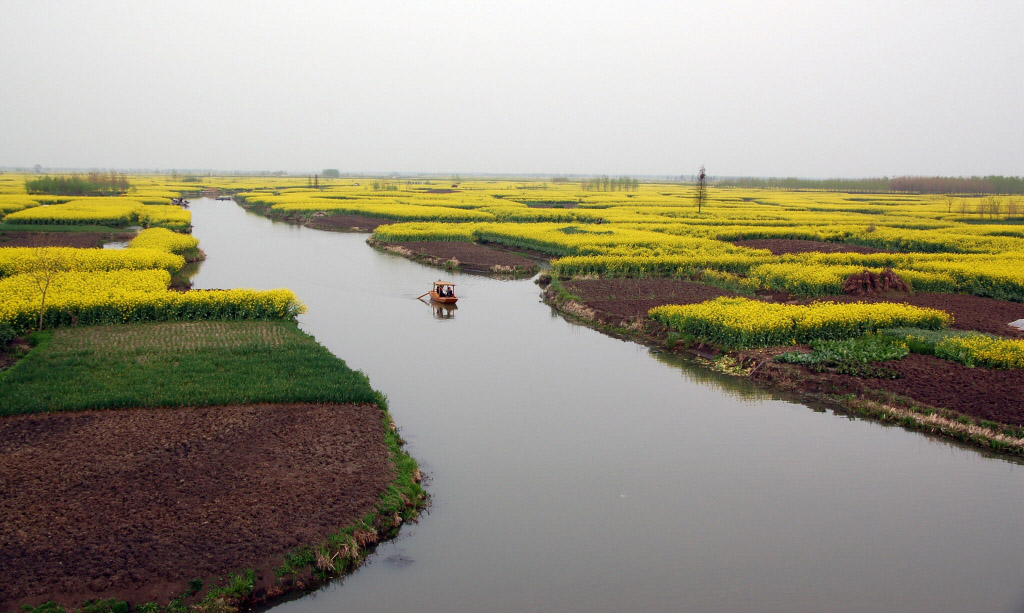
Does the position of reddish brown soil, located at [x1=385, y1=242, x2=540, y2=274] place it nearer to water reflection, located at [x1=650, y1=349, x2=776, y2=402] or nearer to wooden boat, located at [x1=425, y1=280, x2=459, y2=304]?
wooden boat, located at [x1=425, y1=280, x2=459, y2=304]

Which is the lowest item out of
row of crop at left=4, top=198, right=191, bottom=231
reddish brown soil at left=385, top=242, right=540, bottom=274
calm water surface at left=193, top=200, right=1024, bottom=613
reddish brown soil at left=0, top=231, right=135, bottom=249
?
calm water surface at left=193, top=200, right=1024, bottom=613

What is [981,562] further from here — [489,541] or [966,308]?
[966,308]

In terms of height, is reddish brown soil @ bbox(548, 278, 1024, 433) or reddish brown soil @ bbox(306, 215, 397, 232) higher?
reddish brown soil @ bbox(306, 215, 397, 232)

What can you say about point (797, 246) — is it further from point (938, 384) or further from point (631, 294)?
point (938, 384)

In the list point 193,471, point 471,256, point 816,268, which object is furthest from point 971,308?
point 193,471

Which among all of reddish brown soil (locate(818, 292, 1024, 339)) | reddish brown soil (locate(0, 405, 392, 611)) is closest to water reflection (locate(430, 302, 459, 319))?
reddish brown soil (locate(0, 405, 392, 611))

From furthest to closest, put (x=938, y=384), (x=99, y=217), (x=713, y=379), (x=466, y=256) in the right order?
(x=99, y=217) < (x=466, y=256) < (x=713, y=379) < (x=938, y=384)

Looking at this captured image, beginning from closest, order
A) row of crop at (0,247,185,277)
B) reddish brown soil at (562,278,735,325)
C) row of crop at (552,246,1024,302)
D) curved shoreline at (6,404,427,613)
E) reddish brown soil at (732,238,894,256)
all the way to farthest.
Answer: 1. curved shoreline at (6,404,427,613)
2. reddish brown soil at (562,278,735,325)
3. row of crop at (0,247,185,277)
4. row of crop at (552,246,1024,302)
5. reddish brown soil at (732,238,894,256)

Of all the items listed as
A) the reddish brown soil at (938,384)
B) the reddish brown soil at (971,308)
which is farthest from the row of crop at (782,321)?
the reddish brown soil at (938,384)
